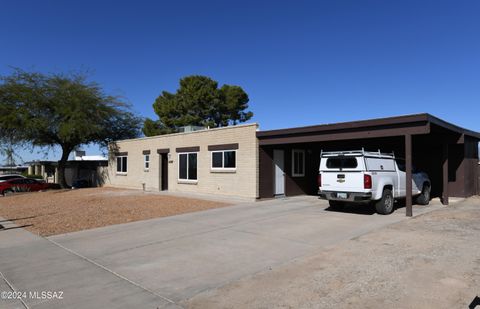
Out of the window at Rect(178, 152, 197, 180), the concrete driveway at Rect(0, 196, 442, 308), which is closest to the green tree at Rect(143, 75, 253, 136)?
the window at Rect(178, 152, 197, 180)

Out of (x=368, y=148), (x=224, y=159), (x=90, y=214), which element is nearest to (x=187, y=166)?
(x=224, y=159)

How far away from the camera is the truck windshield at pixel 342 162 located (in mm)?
11988

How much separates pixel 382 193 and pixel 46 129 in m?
25.1

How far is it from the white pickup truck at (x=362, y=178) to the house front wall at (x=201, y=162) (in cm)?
509

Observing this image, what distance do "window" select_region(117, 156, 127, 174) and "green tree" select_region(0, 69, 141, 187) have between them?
2659mm

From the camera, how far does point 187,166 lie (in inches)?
859

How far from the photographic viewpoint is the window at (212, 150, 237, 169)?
18531 mm

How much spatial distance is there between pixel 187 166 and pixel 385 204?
12.6m

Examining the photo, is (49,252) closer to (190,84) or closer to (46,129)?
(46,129)

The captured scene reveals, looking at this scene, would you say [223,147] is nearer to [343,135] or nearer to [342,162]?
[343,135]

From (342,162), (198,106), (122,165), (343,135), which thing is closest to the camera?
(342,162)

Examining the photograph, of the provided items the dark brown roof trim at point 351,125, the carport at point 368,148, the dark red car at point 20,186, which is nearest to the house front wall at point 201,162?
the carport at point 368,148

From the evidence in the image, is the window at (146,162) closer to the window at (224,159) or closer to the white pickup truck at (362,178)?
the window at (224,159)

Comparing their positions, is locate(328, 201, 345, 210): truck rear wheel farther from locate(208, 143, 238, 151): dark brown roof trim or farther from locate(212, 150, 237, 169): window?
locate(208, 143, 238, 151): dark brown roof trim
